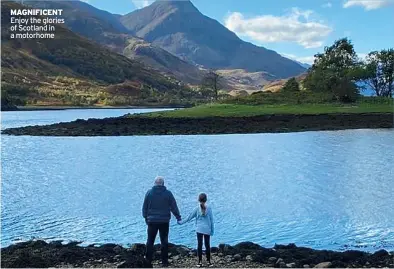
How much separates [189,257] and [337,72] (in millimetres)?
129945

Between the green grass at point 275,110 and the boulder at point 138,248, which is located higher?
the green grass at point 275,110

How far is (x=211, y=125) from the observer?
87062mm

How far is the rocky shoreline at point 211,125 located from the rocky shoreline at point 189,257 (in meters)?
59.4

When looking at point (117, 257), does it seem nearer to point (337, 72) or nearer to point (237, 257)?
point (237, 257)

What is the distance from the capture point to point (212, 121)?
92.3 m

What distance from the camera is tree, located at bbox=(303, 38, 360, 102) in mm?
127375

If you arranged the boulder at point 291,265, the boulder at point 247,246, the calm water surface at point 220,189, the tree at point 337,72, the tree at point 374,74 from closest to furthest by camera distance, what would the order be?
the boulder at point 291,265 → the boulder at point 247,246 → the calm water surface at point 220,189 → the tree at point 337,72 → the tree at point 374,74

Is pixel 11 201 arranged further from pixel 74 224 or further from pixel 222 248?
pixel 222 248

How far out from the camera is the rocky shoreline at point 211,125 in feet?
266

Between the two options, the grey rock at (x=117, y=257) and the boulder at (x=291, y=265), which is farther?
the grey rock at (x=117, y=257)

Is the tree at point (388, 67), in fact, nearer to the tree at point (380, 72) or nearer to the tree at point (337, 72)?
the tree at point (380, 72)

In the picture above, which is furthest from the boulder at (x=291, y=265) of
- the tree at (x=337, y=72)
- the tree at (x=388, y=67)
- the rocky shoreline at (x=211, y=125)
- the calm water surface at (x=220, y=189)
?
the tree at (x=388, y=67)

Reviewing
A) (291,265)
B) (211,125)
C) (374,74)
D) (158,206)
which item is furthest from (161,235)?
(374,74)

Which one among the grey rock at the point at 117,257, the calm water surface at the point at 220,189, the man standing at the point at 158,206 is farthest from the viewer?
the calm water surface at the point at 220,189
